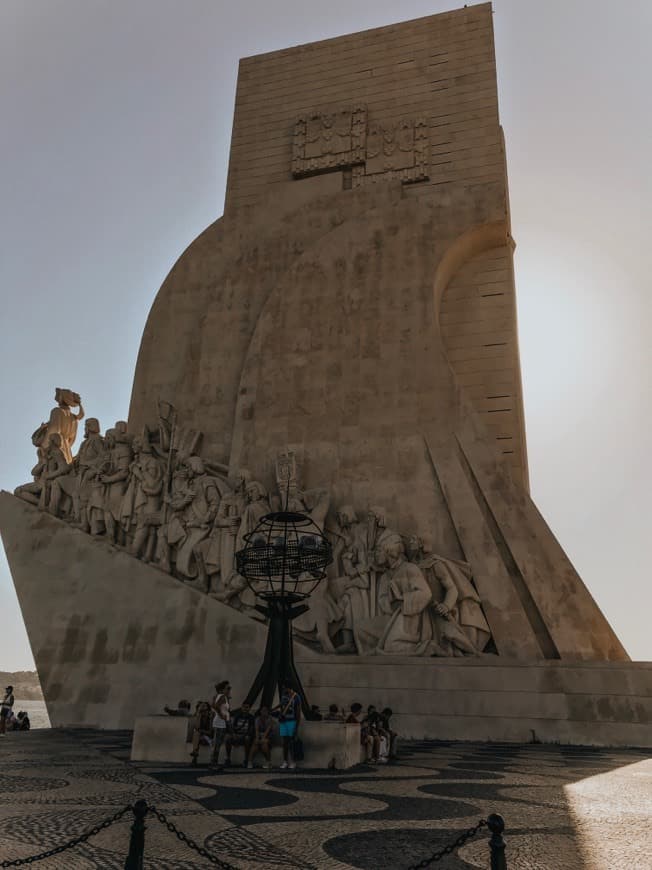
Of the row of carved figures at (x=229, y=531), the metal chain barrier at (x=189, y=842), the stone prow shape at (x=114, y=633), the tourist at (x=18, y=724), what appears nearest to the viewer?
the metal chain barrier at (x=189, y=842)

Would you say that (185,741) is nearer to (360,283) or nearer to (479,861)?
(479,861)

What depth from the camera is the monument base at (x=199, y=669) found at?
293 inches

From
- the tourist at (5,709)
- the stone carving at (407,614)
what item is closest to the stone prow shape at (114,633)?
the tourist at (5,709)

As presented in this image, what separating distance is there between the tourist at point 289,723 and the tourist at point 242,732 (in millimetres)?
274

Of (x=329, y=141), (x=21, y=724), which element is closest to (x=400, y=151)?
(x=329, y=141)

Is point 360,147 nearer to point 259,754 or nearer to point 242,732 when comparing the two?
point 242,732

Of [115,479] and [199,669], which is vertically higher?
[115,479]

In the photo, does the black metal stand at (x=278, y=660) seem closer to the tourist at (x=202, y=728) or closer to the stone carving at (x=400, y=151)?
the tourist at (x=202, y=728)

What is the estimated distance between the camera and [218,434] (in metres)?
11.8

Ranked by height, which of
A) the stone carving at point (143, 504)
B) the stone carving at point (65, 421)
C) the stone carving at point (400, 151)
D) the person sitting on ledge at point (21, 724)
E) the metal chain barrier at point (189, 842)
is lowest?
the person sitting on ledge at point (21, 724)

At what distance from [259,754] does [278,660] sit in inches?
28.1

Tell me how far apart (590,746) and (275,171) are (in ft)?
37.6

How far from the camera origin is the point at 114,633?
9523mm

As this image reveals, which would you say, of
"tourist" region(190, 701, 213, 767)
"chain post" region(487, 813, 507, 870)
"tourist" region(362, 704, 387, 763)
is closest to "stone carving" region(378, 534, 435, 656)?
"tourist" region(362, 704, 387, 763)
